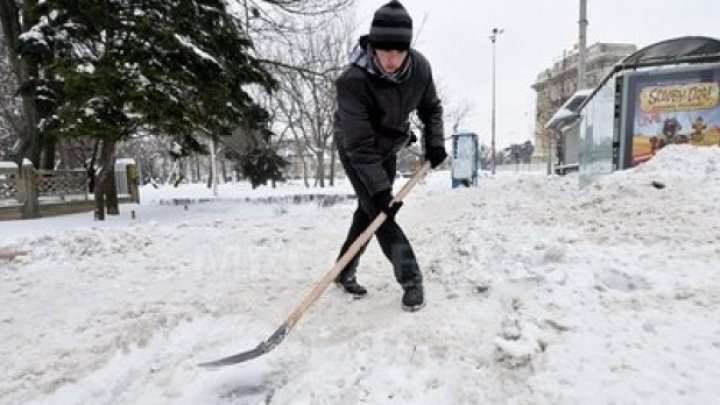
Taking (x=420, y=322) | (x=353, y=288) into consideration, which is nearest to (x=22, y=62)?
(x=353, y=288)

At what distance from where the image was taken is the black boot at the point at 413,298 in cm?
289

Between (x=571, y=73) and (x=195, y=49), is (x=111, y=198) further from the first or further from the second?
(x=571, y=73)

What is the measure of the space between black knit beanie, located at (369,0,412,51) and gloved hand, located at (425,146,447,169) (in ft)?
2.30

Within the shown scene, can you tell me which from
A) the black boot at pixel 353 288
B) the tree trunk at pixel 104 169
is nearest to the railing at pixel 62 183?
the tree trunk at pixel 104 169

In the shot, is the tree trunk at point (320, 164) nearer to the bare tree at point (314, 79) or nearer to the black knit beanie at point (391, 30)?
the bare tree at point (314, 79)

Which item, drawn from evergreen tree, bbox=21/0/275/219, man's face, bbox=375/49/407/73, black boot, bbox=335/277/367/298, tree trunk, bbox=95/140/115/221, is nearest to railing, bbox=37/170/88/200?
tree trunk, bbox=95/140/115/221

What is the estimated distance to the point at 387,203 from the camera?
296 centimetres

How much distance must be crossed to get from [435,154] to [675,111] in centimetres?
729

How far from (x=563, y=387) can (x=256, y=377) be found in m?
1.33

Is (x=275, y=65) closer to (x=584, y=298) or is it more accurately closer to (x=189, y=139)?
(x=189, y=139)

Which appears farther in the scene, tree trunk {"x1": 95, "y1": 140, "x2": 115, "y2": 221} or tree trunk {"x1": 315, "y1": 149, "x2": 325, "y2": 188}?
tree trunk {"x1": 315, "y1": 149, "x2": 325, "y2": 188}

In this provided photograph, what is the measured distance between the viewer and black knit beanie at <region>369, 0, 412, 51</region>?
9.11 feet

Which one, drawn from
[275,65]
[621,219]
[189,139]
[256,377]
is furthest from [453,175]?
[256,377]

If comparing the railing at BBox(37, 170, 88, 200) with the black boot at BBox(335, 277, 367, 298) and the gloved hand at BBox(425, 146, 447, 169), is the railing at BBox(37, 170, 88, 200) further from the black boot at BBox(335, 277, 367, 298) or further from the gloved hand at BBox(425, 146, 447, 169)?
the gloved hand at BBox(425, 146, 447, 169)
